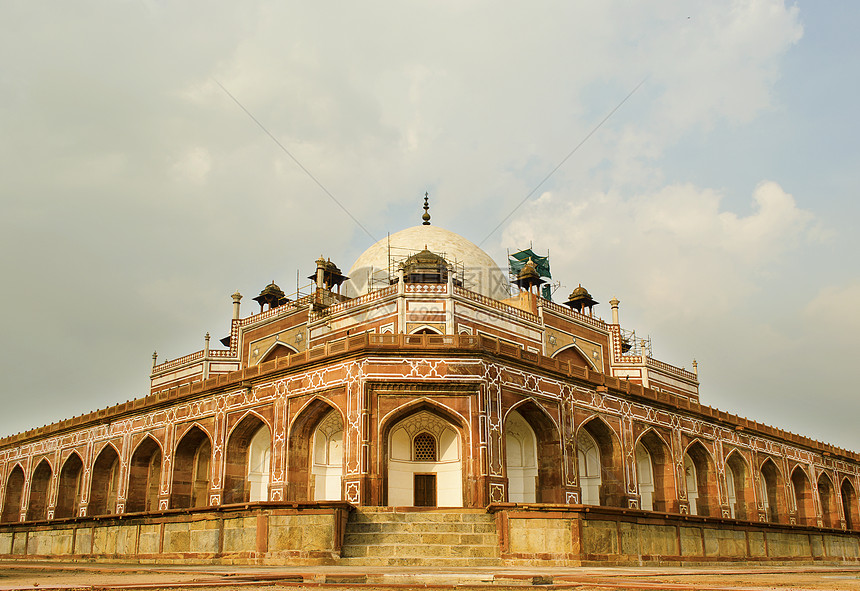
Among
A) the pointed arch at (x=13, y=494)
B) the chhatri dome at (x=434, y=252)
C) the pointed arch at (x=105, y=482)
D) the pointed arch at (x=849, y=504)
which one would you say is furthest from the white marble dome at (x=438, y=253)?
the pointed arch at (x=849, y=504)

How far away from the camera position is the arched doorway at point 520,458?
27.8 metres

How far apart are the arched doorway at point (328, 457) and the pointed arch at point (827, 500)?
1086 inches

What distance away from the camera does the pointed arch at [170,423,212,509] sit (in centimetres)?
3133

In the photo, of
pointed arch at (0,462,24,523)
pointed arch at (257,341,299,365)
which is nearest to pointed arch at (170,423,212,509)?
pointed arch at (257,341,299,365)

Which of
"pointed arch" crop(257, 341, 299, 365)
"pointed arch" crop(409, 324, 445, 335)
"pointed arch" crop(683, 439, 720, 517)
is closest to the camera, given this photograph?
"pointed arch" crop(409, 324, 445, 335)

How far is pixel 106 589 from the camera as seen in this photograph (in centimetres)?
802

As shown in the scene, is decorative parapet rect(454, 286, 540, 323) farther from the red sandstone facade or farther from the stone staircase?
the stone staircase

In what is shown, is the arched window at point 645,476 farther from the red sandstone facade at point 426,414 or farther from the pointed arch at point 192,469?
the pointed arch at point 192,469

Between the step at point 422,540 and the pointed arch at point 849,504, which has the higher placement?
the pointed arch at point 849,504

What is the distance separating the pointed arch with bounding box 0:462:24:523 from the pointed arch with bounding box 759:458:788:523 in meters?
36.7

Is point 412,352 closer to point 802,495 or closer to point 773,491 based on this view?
point 773,491

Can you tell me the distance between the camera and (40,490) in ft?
128

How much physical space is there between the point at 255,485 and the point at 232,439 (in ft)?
6.44

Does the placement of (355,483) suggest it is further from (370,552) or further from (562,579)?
(562,579)
